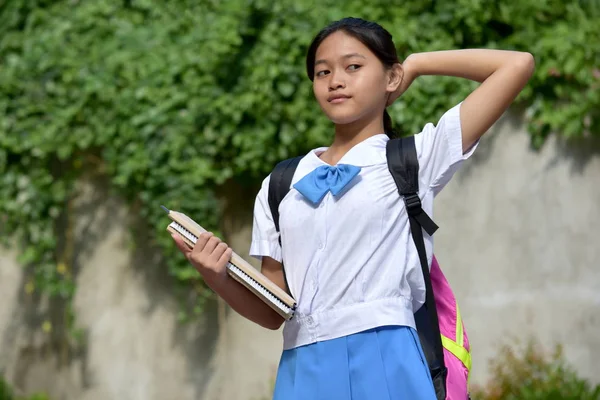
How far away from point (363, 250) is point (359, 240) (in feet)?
0.08

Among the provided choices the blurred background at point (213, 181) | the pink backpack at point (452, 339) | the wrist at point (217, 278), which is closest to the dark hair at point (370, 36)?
the pink backpack at point (452, 339)

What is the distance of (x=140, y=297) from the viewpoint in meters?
5.56

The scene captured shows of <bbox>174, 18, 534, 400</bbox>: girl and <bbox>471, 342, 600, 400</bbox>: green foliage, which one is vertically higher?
<bbox>174, 18, 534, 400</bbox>: girl

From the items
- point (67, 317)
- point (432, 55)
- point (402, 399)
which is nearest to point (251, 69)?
point (67, 317)

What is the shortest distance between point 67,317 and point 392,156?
3.88 m

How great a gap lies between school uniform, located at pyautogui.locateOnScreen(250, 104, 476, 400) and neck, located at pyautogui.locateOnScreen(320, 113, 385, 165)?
0.08m

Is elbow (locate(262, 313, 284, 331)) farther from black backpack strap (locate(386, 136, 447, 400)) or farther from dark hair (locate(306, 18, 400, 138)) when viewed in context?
dark hair (locate(306, 18, 400, 138))

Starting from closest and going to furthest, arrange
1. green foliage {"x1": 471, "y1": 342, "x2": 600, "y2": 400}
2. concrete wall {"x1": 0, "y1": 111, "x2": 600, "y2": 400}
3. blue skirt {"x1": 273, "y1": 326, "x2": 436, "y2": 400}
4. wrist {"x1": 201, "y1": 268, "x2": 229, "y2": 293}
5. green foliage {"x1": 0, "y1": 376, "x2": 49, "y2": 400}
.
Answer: blue skirt {"x1": 273, "y1": 326, "x2": 436, "y2": 400}, wrist {"x1": 201, "y1": 268, "x2": 229, "y2": 293}, green foliage {"x1": 471, "y1": 342, "x2": 600, "y2": 400}, concrete wall {"x1": 0, "y1": 111, "x2": 600, "y2": 400}, green foliage {"x1": 0, "y1": 376, "x2": 49, "y2": 400}

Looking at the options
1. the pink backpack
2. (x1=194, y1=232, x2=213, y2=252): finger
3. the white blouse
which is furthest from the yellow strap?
(x1=194, y1=232, x2=213, y2=252): finger

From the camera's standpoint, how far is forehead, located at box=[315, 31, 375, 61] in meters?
2.32

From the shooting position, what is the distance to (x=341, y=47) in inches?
91.4

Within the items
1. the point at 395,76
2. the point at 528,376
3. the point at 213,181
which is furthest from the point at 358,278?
the point at 213,181

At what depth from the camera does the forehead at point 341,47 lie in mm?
2316

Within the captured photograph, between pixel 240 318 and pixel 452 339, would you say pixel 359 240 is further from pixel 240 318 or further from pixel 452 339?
pixel 240 318
